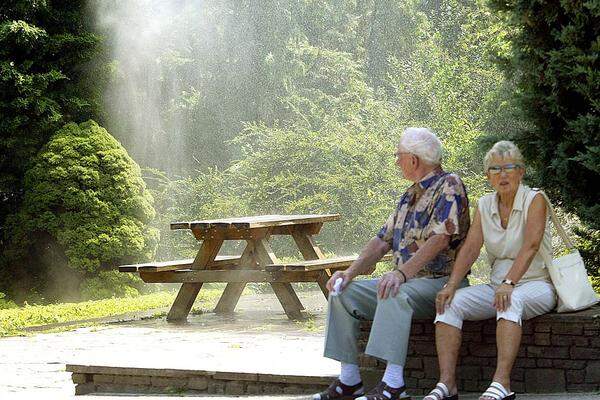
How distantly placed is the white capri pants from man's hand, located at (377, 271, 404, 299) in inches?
9.9

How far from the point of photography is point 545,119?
6531 millimetres

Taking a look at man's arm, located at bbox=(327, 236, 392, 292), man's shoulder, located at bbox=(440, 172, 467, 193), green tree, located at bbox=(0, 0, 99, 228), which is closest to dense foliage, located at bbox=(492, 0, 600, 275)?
man's shoulder, located at bbox=(440, 172, 467, 193)

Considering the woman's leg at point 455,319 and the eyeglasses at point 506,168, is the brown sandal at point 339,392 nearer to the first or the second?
→ the woman's leg at point 455,319

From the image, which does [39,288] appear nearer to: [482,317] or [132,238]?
[132,238]

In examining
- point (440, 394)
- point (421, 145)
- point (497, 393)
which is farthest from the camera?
point (421, 145)

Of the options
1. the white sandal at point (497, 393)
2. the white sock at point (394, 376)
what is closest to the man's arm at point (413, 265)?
the white sock at point (394, 376)

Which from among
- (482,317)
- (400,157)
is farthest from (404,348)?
(400,157)

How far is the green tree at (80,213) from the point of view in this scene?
618 inches

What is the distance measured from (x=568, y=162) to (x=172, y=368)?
8.65ft

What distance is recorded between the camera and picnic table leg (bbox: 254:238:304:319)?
10.4m

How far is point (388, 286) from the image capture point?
5.53 meters

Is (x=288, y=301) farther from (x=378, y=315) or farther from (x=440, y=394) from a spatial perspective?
(x=440, y=394)

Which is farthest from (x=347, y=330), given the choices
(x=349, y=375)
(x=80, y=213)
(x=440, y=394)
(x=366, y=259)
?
(x=80, y=213)

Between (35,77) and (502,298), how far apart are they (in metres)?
11.9
